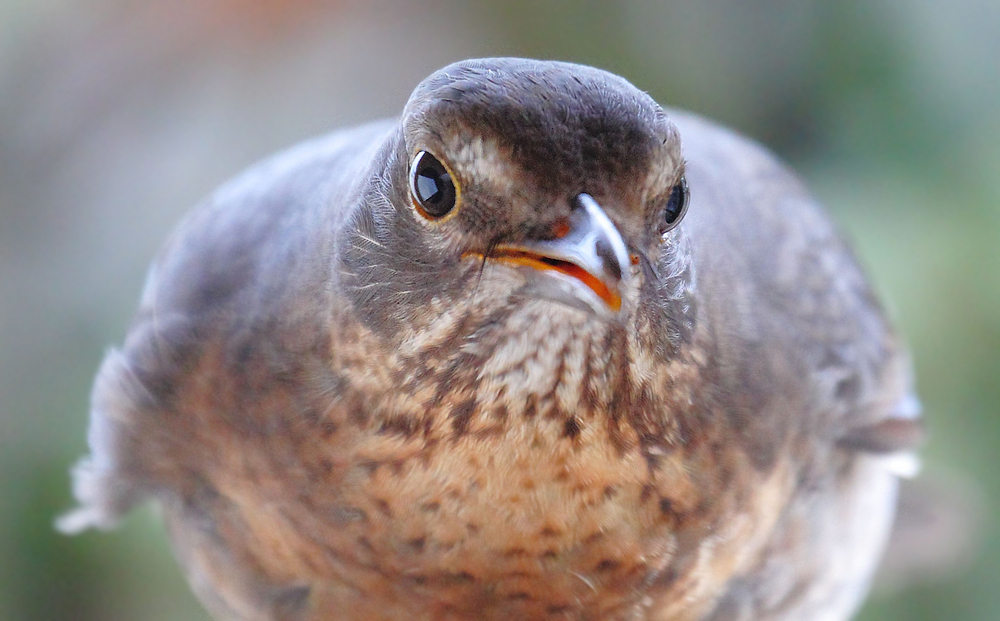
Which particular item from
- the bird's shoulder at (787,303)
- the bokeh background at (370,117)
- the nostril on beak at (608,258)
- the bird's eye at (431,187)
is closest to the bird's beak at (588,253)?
the nostril on beak at (608,258)

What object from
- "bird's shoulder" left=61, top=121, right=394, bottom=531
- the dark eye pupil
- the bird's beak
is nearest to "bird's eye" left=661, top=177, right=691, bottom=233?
the dark eye pupil

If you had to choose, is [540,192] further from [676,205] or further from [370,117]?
[370,117]

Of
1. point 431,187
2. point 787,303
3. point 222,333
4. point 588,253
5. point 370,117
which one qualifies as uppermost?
point 370,117

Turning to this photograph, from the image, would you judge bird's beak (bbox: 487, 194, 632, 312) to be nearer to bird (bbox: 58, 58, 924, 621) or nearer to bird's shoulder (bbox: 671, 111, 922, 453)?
bird (bbox: 58, 58, 924, 621)

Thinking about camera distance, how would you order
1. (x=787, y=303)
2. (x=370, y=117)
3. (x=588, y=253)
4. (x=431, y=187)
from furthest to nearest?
(x=370, y=117), (x=787, y=303), (x=431, y=187), (x=588, y=253)

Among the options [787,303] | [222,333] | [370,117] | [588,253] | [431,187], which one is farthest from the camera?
[370,117]

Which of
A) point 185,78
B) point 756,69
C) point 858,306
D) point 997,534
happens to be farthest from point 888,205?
point 185,78

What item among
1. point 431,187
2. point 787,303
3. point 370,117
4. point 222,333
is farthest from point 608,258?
point 370,117

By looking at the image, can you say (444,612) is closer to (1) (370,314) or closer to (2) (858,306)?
(1) (370,314)
